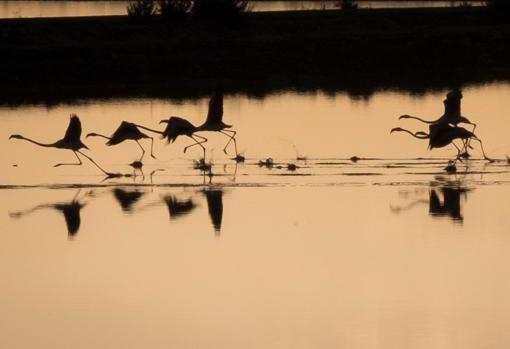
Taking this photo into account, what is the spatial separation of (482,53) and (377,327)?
94.4 ft

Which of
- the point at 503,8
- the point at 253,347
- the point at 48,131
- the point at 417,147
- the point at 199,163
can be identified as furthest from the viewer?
the point at 503,8

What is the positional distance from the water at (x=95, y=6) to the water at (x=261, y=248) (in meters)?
27.7

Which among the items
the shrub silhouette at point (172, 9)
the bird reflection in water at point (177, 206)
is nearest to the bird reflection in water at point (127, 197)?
the bird reflection in water at point (177, 206)

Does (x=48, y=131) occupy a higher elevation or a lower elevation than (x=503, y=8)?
lower

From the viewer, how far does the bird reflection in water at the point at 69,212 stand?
14195mm

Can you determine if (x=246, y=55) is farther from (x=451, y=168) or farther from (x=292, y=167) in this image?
(x=451, y=168)

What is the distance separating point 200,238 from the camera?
1340 centimetres

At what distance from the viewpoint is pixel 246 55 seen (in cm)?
3525

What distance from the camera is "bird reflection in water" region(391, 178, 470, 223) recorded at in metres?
14.7

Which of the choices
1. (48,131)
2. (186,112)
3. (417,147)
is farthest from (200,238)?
(186,112)

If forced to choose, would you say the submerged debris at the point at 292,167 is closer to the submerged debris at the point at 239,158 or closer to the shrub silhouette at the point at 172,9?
the submerged debris at the point at 239,158

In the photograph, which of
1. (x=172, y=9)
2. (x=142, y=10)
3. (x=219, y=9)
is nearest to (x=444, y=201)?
(x=172, y=9)

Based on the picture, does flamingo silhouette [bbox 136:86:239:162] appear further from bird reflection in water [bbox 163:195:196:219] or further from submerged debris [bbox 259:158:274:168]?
bird reflection in water [bbox 163:195:196:219]

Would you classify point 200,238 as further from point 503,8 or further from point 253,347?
point 503,8
